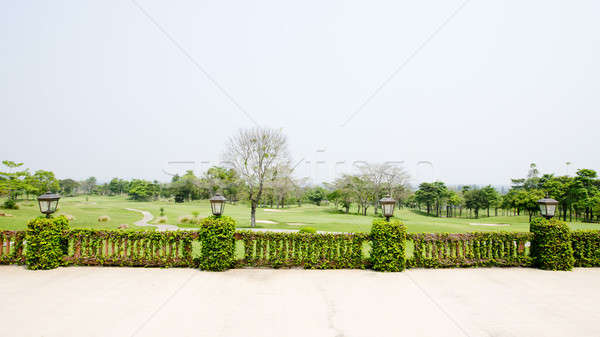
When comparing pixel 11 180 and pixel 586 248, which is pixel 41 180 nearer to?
pixel 11 180

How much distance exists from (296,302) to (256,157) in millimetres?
16971

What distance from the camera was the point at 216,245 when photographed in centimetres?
707

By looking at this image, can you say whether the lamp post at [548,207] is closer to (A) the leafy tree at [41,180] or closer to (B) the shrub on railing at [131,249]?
(B) the shrub on railing at [131,249]

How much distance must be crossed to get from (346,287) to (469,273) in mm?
3508

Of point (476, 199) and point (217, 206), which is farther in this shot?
point (476, 199)

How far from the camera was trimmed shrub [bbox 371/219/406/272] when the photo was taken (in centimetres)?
717

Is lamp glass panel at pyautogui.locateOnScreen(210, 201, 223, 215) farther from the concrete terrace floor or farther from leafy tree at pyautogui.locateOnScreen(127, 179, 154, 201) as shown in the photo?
leafy tree at pyautogui.locateOnScreen(127, 179, 154, 201)

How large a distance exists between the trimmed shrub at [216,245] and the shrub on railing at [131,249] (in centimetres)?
43

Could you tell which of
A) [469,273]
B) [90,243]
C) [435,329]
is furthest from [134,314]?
[469,273]

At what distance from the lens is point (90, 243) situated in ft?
24.3

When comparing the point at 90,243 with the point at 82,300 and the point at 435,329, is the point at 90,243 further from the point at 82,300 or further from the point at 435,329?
the point at 435,329

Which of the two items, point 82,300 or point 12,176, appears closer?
point 82,300

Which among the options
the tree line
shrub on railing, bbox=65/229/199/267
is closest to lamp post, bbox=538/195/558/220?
shrub on railing, bbox=65/229/199/267

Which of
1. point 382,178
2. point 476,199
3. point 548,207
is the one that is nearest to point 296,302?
point 548,207
